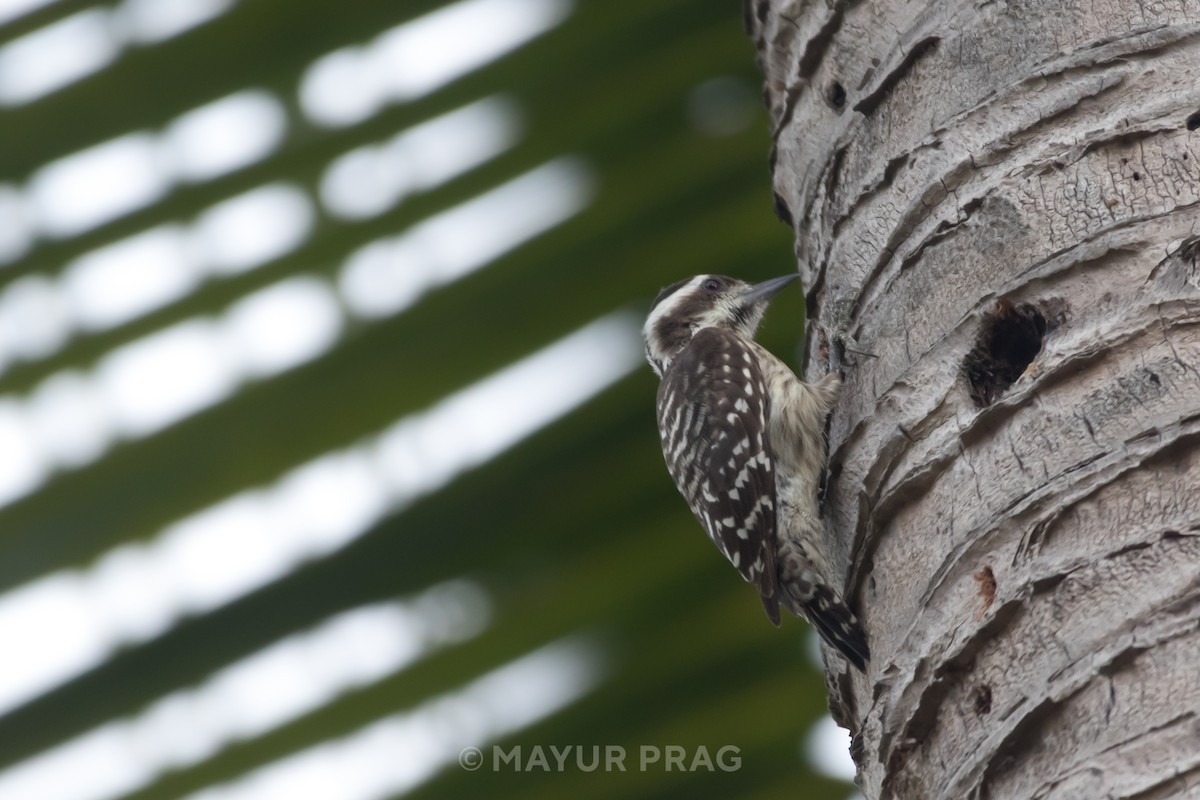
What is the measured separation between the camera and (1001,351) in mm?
2648

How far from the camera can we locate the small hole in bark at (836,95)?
332 centimetres

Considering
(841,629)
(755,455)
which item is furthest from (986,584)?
(755,455)

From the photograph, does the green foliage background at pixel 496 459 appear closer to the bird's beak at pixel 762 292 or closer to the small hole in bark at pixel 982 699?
the small hole in bark at pixel 982 699

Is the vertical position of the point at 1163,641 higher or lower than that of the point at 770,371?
lower

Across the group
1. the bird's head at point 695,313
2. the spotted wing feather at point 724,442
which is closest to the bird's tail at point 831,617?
the spotted wing feather at point 724,442

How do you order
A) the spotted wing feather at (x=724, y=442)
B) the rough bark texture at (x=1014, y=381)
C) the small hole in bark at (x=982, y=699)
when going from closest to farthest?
the rough bark texture at (x=1014, y=381) < the small hole in bark at (x=982, y=699) < the spotted wing feather at (x=724, y=442)

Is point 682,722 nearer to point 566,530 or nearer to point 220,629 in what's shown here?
point 566,530

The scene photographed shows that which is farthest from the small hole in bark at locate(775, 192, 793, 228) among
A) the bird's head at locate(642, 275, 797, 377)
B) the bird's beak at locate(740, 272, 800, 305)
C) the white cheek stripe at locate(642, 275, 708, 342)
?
the white cheek stripe at locate(642, 275, 708, 342)

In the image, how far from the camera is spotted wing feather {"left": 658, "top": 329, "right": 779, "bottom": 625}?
403 centimetres

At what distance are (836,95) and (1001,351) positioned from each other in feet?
3.00

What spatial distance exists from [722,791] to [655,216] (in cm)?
111

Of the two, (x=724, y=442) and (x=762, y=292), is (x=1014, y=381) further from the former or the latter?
(x=762, y=292)

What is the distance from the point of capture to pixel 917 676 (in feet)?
7.43

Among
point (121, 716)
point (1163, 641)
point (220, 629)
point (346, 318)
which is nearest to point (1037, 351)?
point (1163, 641)
